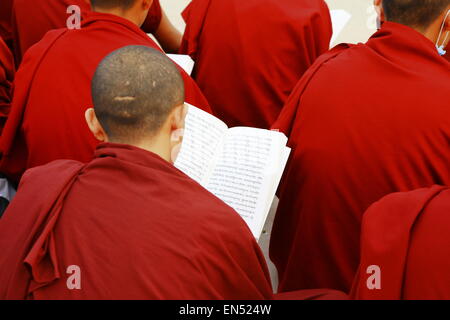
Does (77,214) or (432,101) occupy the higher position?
(432,101)

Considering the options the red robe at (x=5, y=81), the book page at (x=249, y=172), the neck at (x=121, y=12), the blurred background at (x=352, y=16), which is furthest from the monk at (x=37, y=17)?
the blurred background at (x=352, y=16)

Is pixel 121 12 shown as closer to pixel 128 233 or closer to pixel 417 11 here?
pixel 417 11

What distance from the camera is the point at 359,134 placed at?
7.64ft

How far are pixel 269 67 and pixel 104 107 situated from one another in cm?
145

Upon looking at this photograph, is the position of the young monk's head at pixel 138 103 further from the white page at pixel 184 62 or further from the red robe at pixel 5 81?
the red robe at pixel 5 81

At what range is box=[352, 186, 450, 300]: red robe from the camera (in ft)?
5.31

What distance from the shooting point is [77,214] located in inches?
67.2

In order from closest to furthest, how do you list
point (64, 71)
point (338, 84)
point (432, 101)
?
point (432, 101) < point (338, 84) < point (64, 71)

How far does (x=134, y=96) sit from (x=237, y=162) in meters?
0.48

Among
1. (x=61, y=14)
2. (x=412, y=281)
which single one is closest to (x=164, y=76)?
(x=412, y=281)

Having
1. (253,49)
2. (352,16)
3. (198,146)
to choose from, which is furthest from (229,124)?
(352,16)

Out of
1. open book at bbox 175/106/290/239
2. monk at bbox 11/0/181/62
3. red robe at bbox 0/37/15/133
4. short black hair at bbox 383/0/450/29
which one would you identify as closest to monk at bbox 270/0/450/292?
short black hair at bbox 383/0/450/29

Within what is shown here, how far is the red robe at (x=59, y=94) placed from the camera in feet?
8.63
